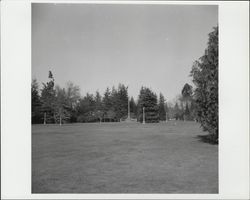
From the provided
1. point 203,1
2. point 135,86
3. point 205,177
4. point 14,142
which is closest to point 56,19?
point 135,86

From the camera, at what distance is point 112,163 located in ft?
26.0

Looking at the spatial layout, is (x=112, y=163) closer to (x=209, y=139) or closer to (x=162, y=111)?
(x=209, y=139)

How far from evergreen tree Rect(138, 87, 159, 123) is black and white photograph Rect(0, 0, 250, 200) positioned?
141 millimetres

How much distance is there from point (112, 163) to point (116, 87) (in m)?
2.14

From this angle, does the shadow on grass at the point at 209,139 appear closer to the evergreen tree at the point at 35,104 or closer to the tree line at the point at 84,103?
the tree line at the point at 84,103

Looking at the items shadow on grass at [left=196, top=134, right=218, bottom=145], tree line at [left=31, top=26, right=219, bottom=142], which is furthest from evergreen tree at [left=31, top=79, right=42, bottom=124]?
shadow on grass at [left=196, top=134, right=218, bottom=145]

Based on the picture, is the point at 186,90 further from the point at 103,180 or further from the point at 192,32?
the point at 103,180

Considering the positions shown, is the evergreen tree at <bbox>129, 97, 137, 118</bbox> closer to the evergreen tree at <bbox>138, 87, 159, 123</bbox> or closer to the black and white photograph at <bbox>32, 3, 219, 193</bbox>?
the evergreen tree at <bbox>138, 87, 159, 123</bbox>

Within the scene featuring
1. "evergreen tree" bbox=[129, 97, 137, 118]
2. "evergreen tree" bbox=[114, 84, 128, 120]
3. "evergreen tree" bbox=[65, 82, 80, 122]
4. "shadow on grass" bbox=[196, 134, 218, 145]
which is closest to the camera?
"evergreen tree" bbox=[65, 82, 80, 122]

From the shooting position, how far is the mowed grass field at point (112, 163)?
7129 mm

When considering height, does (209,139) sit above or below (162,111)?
below

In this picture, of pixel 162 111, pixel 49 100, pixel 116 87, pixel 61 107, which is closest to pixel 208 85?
pixel 116 87

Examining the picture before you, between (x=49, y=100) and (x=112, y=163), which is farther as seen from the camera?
(x=49, y=100)

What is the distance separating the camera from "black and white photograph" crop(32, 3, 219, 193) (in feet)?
24.2
